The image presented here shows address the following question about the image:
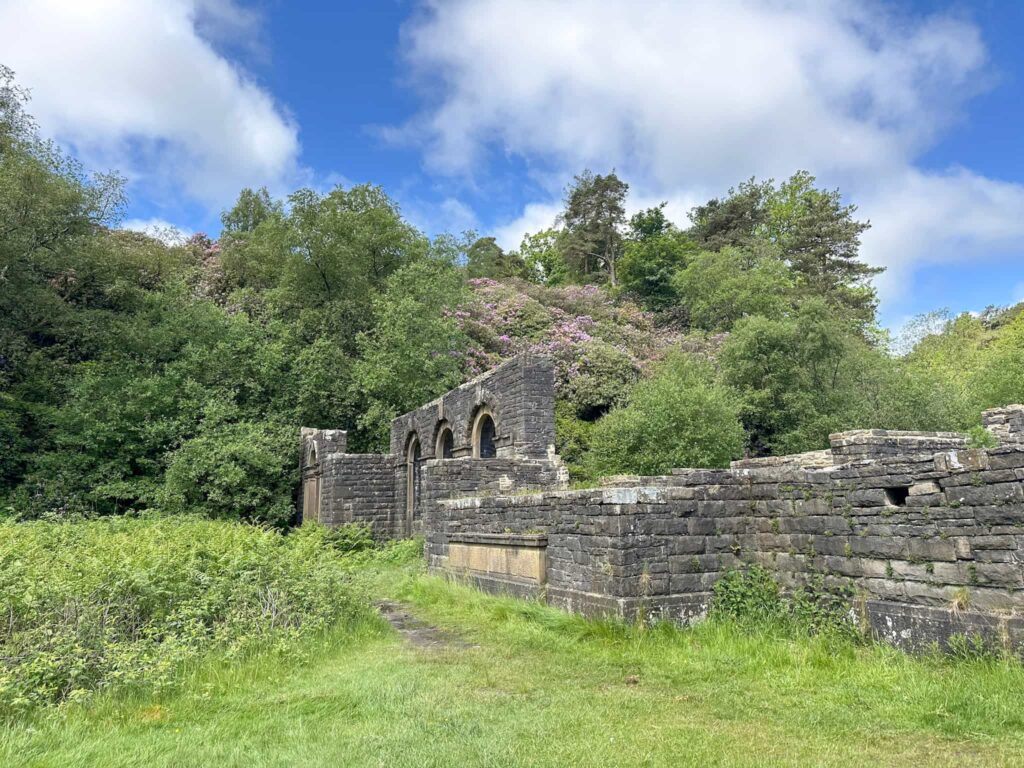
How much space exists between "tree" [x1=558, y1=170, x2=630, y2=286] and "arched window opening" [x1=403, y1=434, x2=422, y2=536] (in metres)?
28.6

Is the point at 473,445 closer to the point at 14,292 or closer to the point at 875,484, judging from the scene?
the point at 875,484

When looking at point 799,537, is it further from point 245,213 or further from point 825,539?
point 245,213

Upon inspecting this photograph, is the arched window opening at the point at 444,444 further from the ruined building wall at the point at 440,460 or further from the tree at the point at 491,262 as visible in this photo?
the tree at the point at 491,262

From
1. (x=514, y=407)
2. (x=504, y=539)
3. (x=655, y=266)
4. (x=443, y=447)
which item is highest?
(x=655, y=266)

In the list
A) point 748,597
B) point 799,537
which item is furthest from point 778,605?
point 799,537

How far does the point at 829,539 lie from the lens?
6246 millimetres

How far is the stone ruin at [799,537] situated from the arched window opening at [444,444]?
19.8 ft

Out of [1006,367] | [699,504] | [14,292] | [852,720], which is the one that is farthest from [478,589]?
[1006,367]

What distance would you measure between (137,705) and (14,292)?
19085 mm

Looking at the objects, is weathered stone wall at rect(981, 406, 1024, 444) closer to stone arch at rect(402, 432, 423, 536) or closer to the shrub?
stone arch at rect(402, 432, 423, 536)

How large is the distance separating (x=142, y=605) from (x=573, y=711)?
381 centimetres

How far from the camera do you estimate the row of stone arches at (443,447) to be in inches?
622

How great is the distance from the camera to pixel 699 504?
6934 mm

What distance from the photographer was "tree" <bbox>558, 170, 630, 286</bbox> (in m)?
45.9
